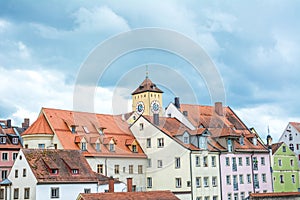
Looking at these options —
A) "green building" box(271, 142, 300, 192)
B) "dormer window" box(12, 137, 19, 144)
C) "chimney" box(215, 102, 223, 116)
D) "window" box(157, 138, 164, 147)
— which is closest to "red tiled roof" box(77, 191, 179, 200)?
"window" box(157, 138, 164, 147)

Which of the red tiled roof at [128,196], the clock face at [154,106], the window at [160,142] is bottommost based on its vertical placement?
the red tiled roof at [128,196]

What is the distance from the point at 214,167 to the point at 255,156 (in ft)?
32.0

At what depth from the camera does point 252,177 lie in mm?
73938

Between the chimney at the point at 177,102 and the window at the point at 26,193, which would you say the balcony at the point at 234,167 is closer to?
the chimney at the point at 177,102

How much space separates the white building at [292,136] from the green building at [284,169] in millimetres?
15662

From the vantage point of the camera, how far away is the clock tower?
5094 inches

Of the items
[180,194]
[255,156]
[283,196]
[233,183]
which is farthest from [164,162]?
[283,196]

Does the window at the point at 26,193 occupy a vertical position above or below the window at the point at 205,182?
below

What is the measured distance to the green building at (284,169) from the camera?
81688mm

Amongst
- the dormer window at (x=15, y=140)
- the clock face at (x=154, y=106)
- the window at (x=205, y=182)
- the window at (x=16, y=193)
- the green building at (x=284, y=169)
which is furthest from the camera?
the clock face at (x=154, y=106)

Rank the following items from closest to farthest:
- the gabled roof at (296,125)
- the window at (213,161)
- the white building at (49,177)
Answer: the white building at (49,177) < the window at (213,161) < the gabled roof at (296,125)

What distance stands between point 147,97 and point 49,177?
8002 centimetres

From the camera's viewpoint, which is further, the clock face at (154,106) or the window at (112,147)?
the clock face at (154,106)

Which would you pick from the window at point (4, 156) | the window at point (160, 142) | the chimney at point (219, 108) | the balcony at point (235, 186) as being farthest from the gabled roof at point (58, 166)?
the chimney at point (219, 108)
